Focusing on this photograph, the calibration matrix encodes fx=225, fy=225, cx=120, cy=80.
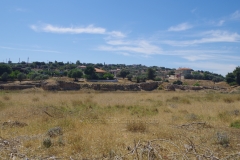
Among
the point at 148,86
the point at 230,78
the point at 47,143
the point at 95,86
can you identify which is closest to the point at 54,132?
the point at 47,143

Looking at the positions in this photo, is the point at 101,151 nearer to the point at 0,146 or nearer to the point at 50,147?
the point at 50,147

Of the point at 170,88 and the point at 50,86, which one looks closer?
the point at 50,86

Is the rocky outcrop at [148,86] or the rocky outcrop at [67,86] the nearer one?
the rocky outcrop at [67,86]

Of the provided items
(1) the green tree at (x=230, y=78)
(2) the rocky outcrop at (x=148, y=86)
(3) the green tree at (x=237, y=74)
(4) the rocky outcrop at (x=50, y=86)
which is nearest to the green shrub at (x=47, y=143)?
(4) the rocky outcrop at (x=50, y=86)

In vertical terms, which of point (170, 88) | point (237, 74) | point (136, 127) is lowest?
point (170, 88)

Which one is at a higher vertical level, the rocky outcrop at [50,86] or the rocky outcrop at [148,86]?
the rocky outcrop at [148,86]

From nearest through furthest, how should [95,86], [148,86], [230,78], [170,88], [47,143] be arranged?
1. [47,143]
2. [95,86]
3. [170,88]
4. [148,86]
5. [230,78]

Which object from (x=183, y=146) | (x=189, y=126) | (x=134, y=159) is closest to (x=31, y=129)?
(x=134, y=159)

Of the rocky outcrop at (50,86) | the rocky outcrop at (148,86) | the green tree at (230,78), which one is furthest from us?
the green tree at (230,78)

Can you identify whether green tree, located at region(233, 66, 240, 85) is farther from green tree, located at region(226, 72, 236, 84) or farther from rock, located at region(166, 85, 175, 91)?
rock, located at region(166, 85, 175, 91)

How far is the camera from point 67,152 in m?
5.05

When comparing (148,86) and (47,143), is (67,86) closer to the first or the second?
(148,86)

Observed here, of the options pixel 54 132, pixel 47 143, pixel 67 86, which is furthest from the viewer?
pixel 67 86

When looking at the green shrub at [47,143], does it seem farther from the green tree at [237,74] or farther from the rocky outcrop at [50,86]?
the green tree at [237,74]
